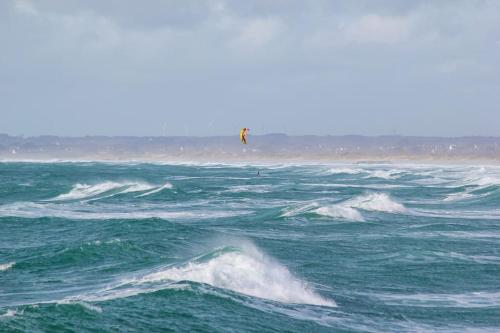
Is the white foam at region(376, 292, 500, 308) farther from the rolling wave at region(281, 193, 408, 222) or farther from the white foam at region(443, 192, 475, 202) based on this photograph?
the white foam at region(443, 192, 475, 202)

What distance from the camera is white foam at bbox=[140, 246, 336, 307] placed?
19609 mm

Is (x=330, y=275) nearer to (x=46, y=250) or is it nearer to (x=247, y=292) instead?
(x=247, y=292)

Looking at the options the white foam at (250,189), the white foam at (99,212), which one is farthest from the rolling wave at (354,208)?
the white foam at (250,189)

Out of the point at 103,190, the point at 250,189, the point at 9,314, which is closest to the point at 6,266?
the point at 9,314

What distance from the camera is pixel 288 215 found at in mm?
39531

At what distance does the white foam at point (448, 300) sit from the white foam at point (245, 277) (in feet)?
5.59

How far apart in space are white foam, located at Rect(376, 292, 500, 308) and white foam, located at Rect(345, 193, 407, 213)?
2245cm

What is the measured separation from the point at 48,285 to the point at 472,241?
16.0 m

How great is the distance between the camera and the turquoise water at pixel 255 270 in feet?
55.3

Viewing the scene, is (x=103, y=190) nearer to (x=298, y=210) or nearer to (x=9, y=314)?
(x=298, y=210)

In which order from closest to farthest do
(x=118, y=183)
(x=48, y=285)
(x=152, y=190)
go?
(x=48, y=285), (x=152, y=190), (x=118, y=183)

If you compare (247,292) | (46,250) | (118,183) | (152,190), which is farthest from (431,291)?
(118,183)

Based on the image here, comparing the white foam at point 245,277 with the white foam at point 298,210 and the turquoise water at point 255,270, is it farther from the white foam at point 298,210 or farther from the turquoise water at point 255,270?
the white foam at point 298,210

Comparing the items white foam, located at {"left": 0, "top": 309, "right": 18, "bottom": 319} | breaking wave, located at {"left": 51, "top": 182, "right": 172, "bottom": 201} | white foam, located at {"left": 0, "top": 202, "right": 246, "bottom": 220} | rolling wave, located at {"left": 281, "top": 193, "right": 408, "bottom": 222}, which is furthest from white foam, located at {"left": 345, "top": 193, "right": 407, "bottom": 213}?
white foam, located at {"left": 0, "top": 309, "right": 18, "bottom": 319}
